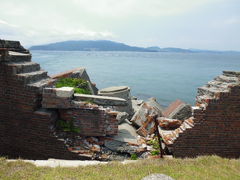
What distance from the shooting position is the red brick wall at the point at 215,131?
662 centimetres

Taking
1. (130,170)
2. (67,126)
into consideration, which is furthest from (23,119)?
(130,170)

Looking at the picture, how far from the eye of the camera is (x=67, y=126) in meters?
6.48

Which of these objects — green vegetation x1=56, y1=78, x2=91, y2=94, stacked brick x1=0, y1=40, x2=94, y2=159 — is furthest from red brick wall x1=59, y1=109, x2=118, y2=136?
green vegetation x1=56, y1=78, x2=91, y2=94

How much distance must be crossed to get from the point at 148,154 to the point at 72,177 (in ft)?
8.95

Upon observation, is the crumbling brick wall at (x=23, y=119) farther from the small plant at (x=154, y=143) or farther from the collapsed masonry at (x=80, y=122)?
the small plant at (x=154, y=143)

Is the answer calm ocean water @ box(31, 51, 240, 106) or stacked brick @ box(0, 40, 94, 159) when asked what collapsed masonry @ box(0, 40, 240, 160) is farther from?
calm ocean water @ box(31, 51, 240, 106)

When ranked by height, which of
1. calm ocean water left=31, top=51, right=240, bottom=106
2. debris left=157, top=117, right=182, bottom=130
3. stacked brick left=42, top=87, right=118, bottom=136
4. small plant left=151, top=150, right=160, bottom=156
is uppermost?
stacked brick left=42, top=87, right=118, bottom=136

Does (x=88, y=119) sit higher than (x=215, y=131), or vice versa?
(x=88, y=119)

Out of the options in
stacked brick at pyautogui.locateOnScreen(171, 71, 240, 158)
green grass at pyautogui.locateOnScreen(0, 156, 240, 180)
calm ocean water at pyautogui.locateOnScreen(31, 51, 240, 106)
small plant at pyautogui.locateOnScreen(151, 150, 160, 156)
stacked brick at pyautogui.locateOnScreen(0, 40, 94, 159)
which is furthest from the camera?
calm ocean water at pyautogui.locateOnScreen(31, 51, 240, 106)

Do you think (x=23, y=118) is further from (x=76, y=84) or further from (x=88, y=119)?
(x=76, y=84)

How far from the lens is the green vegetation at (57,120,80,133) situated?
646 centimetres

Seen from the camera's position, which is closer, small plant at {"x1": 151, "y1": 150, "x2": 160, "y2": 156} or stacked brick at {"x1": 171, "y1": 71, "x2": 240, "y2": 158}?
stacked brick at {"x1": 171, "y1": 71, "x2": 240, "y2": 158}

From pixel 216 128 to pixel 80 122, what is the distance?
12.9 feet

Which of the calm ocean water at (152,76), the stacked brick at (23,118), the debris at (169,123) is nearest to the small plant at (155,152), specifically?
the debris at (169,123)
